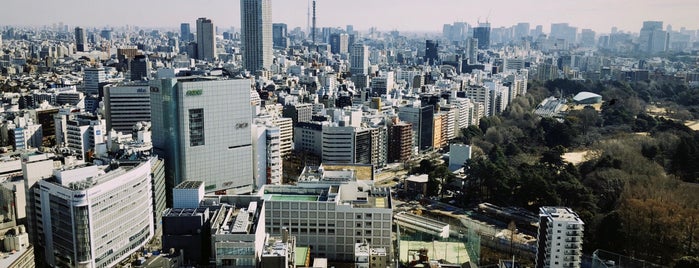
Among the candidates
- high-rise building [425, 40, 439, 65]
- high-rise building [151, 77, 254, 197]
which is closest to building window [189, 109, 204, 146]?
high-rise building [151, 77, 254, 197]

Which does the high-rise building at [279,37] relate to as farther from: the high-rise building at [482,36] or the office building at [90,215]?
the office building at [90,215]

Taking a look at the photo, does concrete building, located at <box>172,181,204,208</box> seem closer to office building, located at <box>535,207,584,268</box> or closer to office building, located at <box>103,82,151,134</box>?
office building, located at <box>535,207,584,268</box>

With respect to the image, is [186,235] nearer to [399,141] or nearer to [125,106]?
[399,141]

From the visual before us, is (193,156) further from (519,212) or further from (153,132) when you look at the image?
(519,212)

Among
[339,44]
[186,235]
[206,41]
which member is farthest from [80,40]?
[186,235]

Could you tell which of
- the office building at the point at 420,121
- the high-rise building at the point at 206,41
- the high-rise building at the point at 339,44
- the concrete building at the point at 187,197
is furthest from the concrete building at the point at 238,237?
the high-rise building at the point at 339,44

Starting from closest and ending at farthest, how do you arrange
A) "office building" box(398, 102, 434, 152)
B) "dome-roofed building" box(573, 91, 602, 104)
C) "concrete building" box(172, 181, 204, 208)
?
"concrete building" box(172, 181, 204, 208)
"office building" box(398, 102, 434, 152)
"dome-roofed building" box(573, 91, 602, 104)
